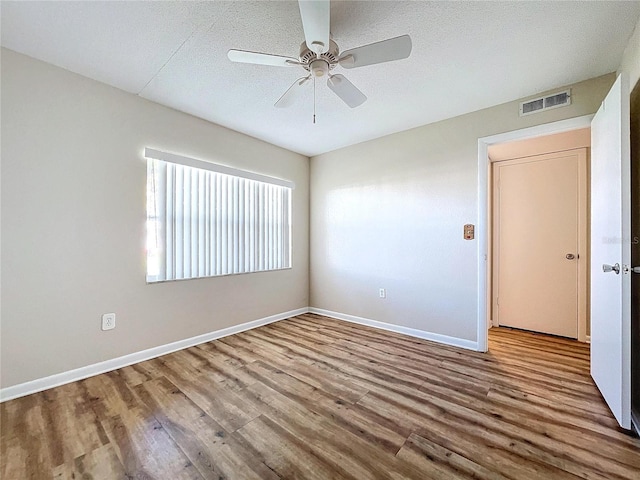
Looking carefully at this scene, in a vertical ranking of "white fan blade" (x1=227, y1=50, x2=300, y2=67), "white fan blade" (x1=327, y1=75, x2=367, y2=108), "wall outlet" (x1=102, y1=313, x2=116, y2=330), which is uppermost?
"white fan blade" (x1=227, y1=50, x2=300, y2=67)

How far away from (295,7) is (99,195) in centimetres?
217

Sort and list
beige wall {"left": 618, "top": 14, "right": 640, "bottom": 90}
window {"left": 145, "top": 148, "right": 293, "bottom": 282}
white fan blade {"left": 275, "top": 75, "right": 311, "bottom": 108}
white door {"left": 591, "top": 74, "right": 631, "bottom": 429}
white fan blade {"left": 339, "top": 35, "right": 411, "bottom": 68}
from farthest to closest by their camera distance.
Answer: window {"left": 145, "top": 148, "right": 293, "bottom": 282}, white fan blade {"left": 275, "top": 75, "right": 311, "bottom": 108}, beige wall {"left": 618, "top": 14, "right": 640, "bottom": 90}, white door {"left": 591, "top": 74, "right": 631, "bottom": 429}, white fan blade {"left": 339, "top": 35, "right": 411, "bottom": 68}

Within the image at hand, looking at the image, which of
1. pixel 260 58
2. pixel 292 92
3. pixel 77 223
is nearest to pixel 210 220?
pixel 77 223

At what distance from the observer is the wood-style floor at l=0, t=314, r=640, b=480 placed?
4.43ft

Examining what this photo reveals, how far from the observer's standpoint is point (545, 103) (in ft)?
8.10

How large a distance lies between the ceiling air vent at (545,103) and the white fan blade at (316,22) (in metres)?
2.19

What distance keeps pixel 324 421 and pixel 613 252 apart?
212 cm

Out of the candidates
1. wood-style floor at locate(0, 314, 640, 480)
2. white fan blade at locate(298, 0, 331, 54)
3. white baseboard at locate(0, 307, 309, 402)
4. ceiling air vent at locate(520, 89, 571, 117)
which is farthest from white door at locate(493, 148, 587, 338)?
white baseboard at locate(0, 307, 309, 402)

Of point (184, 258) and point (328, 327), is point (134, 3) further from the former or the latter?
point (328, 327)

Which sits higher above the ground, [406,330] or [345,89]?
[345,89]

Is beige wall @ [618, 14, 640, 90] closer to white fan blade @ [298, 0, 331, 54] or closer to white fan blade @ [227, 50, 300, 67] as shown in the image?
white fan blade @ [298, 0, 331, 54]

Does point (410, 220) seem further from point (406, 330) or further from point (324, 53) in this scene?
point (324, 53)

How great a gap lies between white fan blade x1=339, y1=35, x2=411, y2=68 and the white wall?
1.79m

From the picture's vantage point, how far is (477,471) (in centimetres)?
132
